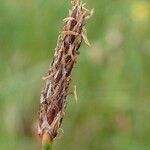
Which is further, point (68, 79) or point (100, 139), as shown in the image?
point (100, 139)

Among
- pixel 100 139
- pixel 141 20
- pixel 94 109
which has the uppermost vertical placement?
pixel 141 20

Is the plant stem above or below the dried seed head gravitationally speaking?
below

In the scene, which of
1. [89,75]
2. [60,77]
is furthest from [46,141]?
[89,75]

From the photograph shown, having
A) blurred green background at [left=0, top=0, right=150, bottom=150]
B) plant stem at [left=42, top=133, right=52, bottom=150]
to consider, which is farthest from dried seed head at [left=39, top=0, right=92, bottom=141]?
blurred green background at [left=0, top=0, right=150, bottom=150]

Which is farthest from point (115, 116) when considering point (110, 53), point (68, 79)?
point (68, 79)

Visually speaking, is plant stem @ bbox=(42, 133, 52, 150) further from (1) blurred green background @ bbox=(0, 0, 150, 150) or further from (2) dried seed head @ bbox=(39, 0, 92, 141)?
(1) blurred green background @ bbox=(0, 0, 150, 150)

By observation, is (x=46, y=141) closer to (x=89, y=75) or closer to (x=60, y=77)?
(x=60, y=77)

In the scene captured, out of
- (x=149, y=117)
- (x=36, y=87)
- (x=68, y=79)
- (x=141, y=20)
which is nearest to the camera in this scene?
(x=68, y=79)

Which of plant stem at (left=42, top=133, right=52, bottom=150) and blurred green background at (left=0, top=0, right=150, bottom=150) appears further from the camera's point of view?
blurred green background at (left=0, top=0, right=150, bottom=150)

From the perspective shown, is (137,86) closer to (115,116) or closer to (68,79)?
(115,116)
